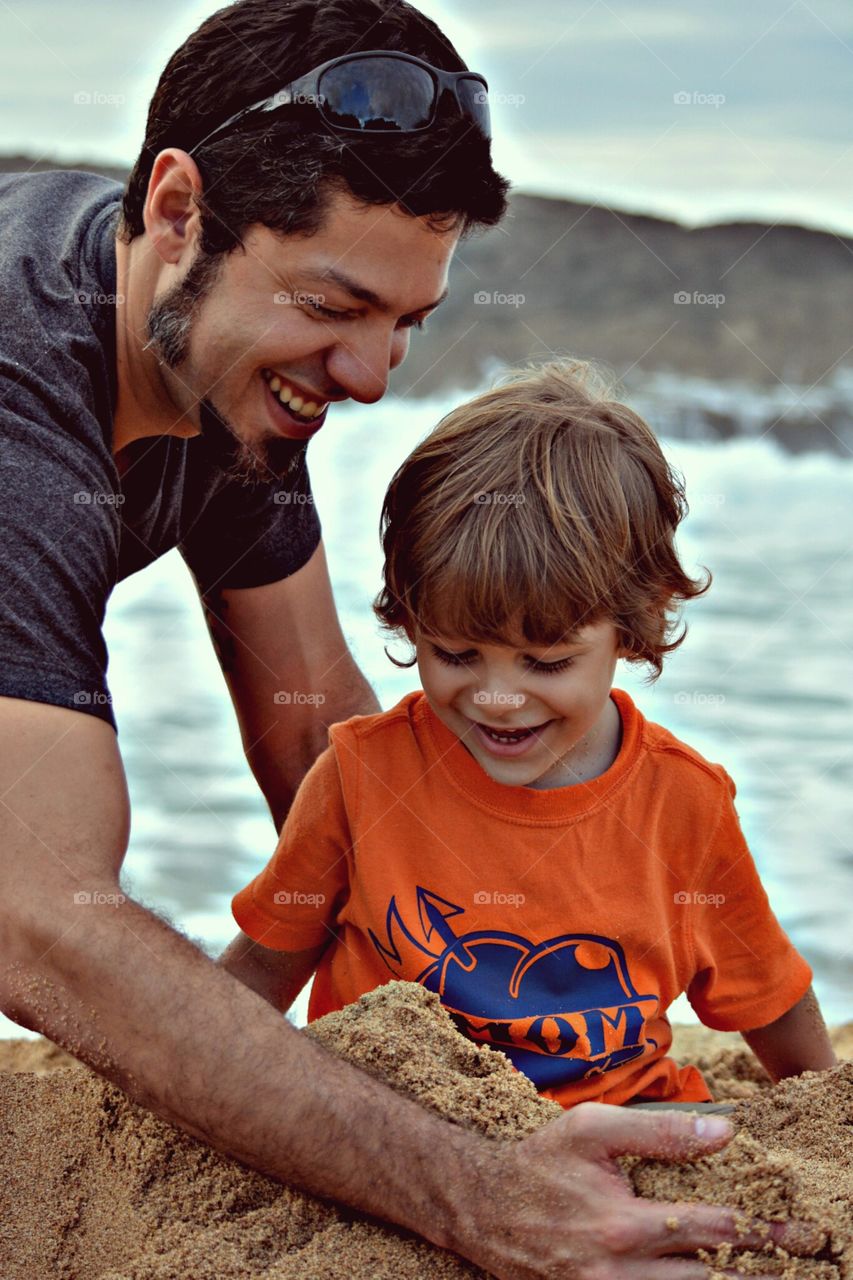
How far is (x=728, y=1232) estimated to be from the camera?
1624 mm

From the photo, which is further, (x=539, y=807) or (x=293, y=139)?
(x=293, y=139)

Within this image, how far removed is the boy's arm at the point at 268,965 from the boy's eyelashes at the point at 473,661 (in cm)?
54

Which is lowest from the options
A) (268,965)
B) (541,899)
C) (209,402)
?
(268,965)

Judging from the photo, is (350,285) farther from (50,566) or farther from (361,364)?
(50,566)

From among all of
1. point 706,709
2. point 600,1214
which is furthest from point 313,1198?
point 706,709

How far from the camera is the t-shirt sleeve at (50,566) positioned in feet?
6.34

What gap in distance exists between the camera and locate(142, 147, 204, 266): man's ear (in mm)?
2480

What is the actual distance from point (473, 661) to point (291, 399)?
2.60 ft

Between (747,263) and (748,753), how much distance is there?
20369mm

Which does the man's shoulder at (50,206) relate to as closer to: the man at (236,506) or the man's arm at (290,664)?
the man at (236,506)

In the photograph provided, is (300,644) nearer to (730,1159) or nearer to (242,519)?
(242,519)

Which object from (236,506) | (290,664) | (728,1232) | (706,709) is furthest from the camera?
(706,709)

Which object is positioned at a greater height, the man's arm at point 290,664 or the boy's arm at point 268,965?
the boy's arm at point 268,965

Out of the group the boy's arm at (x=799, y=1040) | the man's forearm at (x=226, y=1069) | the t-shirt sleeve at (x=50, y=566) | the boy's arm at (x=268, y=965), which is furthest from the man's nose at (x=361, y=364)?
the boy's arm at (x=799, y=1040)
